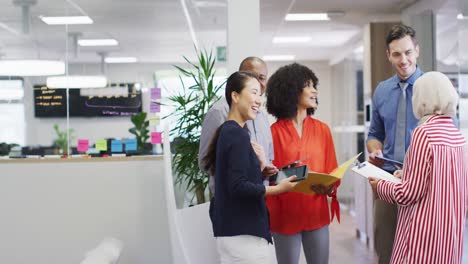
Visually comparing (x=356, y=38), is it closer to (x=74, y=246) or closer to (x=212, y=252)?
(x=74, y=246)

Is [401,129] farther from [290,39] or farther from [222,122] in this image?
[290,39]

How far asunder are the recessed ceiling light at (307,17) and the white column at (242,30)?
3075 mm

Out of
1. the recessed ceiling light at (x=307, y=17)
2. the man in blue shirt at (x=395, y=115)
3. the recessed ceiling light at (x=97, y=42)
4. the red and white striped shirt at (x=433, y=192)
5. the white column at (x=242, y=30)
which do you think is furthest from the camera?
the recessed ceiling light at (x=307, y=17)

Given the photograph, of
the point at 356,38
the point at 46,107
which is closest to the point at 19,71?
the point at 46,107

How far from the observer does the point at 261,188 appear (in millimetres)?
2564

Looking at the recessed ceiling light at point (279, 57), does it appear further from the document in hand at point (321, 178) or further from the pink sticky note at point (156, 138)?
the document in hand at point (321, 178)

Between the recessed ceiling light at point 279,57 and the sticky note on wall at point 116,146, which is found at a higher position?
the recessed ceiling light at point 279,57

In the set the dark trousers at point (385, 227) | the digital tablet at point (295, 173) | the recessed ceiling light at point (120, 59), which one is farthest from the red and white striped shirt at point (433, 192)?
the recessed ceiling light at point (120, 59)

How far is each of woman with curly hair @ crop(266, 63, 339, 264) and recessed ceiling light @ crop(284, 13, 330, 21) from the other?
467 cm

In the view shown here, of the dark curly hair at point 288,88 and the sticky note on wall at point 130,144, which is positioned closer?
the dark curly hair at point 288,88

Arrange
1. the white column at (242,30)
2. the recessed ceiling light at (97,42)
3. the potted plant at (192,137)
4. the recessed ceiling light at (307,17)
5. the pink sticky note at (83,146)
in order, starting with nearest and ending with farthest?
the potted plant at (192,137) → the white column at (242,30) → the pink sticky note at (83,146) → the recessed ceiling light at (97,42) → the recessed ceiling light at (307,17)

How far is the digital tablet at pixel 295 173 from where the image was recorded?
272cm

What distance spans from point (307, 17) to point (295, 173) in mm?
5533

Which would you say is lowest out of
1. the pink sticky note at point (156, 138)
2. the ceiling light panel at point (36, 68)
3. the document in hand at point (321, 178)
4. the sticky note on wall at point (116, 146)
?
the document in hand at point (321, 178)
